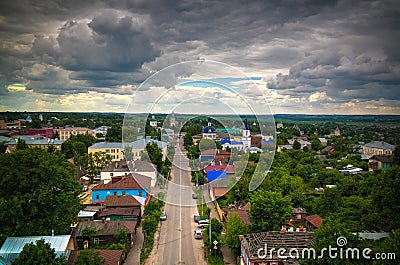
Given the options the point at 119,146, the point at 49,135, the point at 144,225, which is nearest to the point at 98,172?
the point at 119,146

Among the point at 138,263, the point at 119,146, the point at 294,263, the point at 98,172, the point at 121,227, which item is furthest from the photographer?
the point at 119,146

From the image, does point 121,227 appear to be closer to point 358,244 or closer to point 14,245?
point 14,245

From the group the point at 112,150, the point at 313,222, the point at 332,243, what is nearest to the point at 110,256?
the point at 332,243

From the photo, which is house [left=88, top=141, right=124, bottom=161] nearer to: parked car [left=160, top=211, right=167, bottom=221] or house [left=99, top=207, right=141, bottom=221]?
parked car [left=160, top=211, right=167, bottom=221]

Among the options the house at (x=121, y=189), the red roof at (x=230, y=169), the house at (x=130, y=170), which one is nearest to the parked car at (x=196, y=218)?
the house at (x=121, y=189)

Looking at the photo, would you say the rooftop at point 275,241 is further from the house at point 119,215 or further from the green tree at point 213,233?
the house at point 119,215
